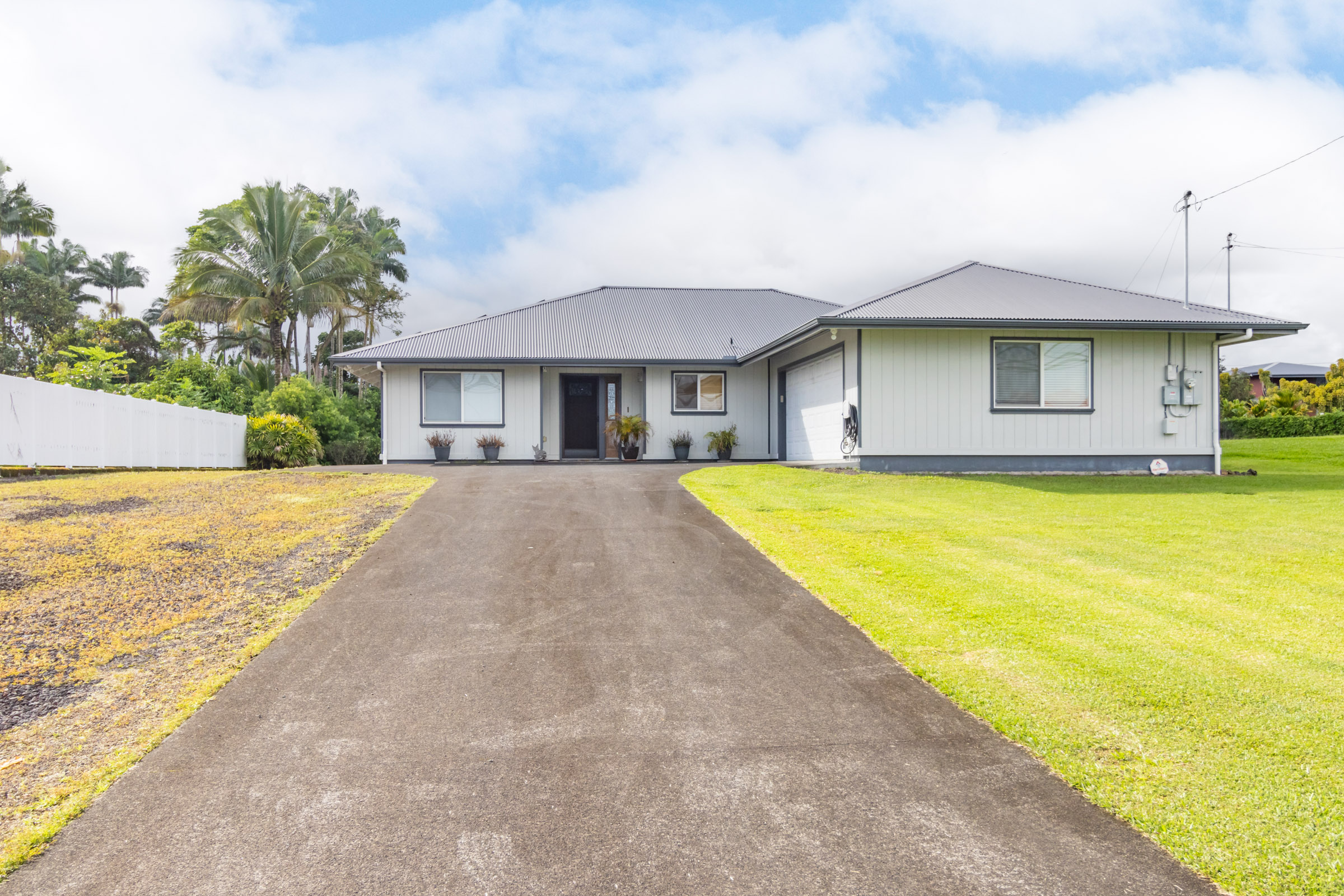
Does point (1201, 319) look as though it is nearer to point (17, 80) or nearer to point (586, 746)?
point (586, 746)

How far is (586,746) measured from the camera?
329 centimetres

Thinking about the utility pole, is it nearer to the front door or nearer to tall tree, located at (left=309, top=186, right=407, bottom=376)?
the front door

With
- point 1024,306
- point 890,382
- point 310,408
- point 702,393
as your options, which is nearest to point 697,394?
point 702,393

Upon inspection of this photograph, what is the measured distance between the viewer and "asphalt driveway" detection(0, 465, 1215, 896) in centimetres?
240

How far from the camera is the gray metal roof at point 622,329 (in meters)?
17.6

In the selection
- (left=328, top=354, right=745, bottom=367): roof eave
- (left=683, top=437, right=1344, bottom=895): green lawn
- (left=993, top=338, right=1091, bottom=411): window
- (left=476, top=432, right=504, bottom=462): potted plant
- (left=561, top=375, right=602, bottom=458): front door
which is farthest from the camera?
(left=561, top=375, right=602, bottom=458): front door

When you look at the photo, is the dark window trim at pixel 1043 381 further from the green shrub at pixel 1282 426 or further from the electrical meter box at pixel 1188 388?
the green shrub at pixel 1282 426

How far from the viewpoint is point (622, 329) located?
19.8 meters

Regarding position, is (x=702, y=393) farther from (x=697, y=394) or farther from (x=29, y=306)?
(x=29, y=306)

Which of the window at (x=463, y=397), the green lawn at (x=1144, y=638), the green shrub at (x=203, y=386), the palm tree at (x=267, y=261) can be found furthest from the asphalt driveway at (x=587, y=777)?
the palm tree at (x=267, y=261)

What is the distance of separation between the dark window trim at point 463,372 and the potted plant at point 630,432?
257 centimetres

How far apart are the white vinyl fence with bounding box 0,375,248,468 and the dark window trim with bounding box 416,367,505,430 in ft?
13.7

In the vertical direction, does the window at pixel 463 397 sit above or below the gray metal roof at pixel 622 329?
below

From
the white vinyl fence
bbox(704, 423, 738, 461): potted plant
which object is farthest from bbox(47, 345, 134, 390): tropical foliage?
bbox(704, 423, 738, 461): potted plant
